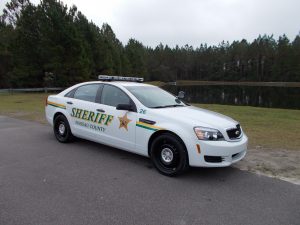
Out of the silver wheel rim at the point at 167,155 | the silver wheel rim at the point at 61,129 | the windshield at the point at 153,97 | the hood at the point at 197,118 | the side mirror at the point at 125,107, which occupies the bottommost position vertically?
the silver wheel rim at the point at 167,155

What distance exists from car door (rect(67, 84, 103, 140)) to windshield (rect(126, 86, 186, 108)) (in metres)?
0.96

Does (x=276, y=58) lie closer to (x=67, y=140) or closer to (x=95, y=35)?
(x=95, y=35)

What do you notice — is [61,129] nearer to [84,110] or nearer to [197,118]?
[84,110]

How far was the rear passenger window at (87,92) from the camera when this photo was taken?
A: 699 centimetres

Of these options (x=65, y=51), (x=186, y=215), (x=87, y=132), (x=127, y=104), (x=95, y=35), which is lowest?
(x=186, y=215)

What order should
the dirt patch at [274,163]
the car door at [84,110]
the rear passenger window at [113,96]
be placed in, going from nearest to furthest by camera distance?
the dirt patch at [274,163] → the rear passenger window at [113,96] → the car door at [84,110]

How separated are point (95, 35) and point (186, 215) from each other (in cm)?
4428

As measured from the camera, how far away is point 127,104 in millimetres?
5961

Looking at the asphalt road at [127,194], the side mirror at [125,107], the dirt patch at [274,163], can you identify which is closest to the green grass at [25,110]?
the asphalt road at [127,194]

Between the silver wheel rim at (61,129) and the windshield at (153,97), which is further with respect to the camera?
the silver wheel rim at (61,129)

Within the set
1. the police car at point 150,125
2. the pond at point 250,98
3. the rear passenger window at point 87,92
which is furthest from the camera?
the pond at point 250,98

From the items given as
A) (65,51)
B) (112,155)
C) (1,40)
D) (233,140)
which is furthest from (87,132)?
(1,40)

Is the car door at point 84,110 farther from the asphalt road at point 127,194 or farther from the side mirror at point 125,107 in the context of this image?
the side mirror at point 125,107

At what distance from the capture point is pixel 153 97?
647 cm
